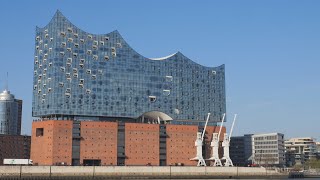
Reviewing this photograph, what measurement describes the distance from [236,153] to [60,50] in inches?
3999

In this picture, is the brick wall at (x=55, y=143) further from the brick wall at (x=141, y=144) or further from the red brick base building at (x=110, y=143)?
the brick wall at (x=141, y=144)

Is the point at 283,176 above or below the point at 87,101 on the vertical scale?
below

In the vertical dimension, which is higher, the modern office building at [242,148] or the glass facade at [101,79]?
the glass facade at [101,79]

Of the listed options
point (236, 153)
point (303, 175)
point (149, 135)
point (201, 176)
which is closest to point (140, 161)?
point (149, 135)

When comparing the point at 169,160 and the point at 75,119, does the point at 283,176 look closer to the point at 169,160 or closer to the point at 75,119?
the point at 169,160

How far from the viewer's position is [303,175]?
139375mm

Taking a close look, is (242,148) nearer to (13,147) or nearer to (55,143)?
(13,147)

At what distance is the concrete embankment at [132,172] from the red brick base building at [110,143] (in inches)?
195

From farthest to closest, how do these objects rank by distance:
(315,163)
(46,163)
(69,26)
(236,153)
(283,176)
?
1. (236,153)
2. (315,163)
3. (283,176)
4. (69,26)
5. (46,163)

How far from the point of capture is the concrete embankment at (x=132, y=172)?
104812mm

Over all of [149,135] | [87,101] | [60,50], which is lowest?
[149,135]

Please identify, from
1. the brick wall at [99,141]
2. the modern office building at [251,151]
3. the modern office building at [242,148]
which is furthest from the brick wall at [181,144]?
the modern office building at [242,148]

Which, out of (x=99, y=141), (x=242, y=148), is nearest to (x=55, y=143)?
(x=99, y=141)

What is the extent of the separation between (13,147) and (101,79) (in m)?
52.8
